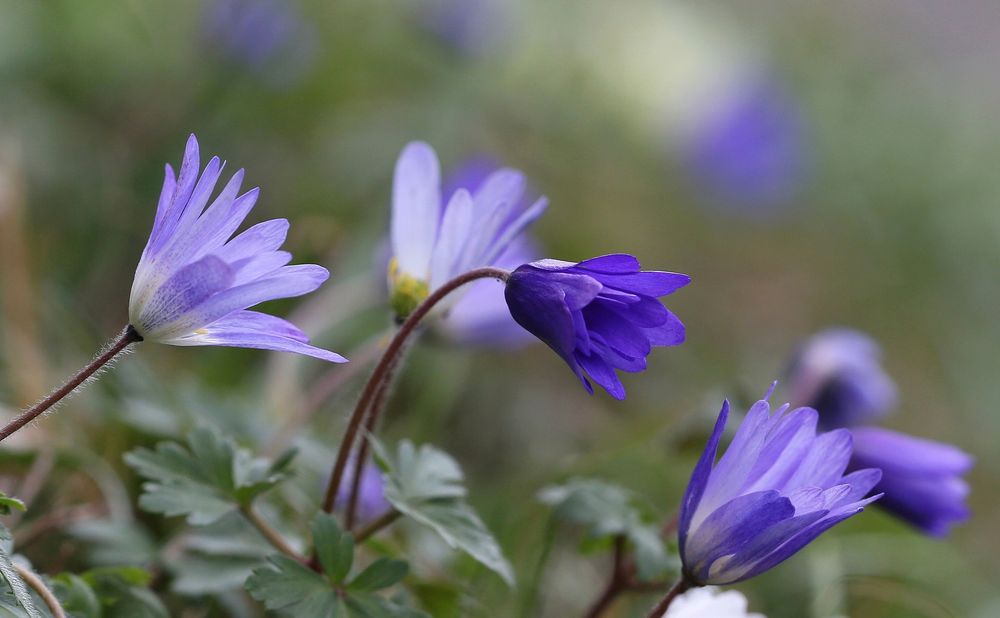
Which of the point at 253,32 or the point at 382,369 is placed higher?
the point at 253,32

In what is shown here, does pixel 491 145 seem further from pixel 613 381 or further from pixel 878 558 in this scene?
pixel 613 381

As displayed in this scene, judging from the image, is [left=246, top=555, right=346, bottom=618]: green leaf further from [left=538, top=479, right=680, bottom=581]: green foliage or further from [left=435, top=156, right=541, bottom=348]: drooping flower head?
[left=435, top=156, right=541, bottom=348]: drooping flower head

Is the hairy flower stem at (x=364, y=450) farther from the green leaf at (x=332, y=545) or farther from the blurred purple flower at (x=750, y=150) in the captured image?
the blurred purple flower at (x=750, y=150)

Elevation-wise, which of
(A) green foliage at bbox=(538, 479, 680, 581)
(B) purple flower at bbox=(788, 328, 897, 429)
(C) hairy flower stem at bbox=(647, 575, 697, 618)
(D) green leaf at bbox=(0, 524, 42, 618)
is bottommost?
(D) green leaf at bbox=(0, 524, 42, 618)

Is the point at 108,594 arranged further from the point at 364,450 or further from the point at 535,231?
the point at 535,231

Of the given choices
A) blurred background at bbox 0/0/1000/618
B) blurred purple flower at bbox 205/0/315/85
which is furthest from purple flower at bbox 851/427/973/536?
blurred purple flower at bbox 205/0/315/85

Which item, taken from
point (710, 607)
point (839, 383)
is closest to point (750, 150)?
point (839, 383)
